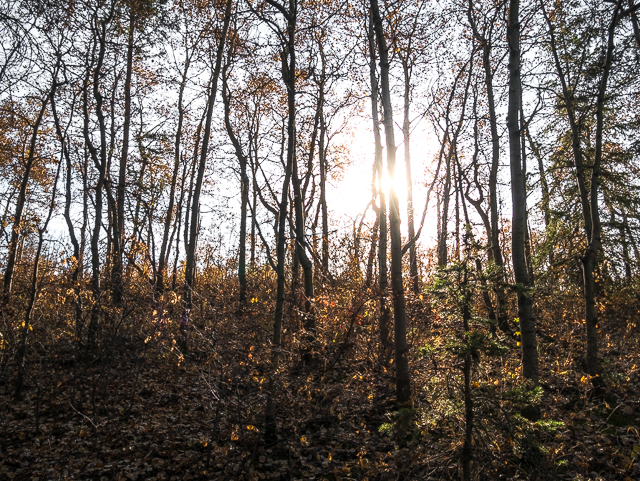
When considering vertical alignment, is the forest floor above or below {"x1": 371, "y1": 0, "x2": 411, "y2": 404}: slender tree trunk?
below

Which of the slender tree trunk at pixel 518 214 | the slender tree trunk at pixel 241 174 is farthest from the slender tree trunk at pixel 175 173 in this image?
the slender tree trunk at pixel 518 214

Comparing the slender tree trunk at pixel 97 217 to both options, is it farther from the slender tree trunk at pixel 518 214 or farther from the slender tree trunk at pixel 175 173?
the slender tree trunk at pixel 518 214

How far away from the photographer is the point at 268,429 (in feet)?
18.2

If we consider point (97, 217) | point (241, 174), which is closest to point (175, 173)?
point (241, 174)

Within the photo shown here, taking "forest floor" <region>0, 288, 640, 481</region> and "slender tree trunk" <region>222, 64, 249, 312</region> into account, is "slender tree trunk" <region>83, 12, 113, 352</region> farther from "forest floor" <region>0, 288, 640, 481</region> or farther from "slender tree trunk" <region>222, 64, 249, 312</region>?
"slender tree trunk" <region>222, 64, 249, 312</region>

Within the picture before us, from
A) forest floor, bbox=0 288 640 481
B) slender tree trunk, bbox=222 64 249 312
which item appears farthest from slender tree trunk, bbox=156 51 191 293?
forest floor, bbox=0 288 640 481

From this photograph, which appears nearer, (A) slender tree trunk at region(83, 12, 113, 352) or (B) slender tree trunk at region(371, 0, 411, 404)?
(B) slender tree trunk at region(371, 0, 411, 404)

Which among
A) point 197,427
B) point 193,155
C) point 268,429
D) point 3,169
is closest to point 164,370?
point 197,427

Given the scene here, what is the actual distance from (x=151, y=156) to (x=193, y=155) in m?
3.77

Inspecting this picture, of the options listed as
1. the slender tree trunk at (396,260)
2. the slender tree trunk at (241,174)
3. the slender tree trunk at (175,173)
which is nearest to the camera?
the slender tree trunk at (396,260)

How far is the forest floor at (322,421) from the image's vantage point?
3811 mm

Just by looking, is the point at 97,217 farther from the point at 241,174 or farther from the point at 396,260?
the point at 396,260

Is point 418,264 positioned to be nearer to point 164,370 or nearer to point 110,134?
point 164,370

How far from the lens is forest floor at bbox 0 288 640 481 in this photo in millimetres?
3811
